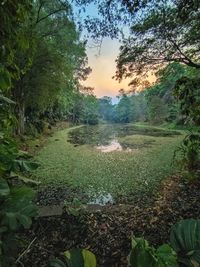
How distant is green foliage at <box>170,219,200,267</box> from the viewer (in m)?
1.96

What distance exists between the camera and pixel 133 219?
3375 mm

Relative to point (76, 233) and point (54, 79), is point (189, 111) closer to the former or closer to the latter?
point (76, 233)

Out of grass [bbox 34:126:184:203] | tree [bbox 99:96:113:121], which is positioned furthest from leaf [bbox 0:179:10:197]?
tree [bbox 99:96:113:121]

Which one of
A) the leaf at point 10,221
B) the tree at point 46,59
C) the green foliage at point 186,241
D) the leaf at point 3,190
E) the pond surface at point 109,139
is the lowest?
the pond surface at point 109,139

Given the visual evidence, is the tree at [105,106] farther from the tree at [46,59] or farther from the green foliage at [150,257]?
the green foliage at [150,257]

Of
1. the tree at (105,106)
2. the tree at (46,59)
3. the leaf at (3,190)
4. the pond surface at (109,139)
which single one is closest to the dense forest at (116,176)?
the leaf at (3,190)

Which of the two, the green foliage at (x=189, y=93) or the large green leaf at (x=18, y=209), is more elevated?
the green foliage at (x=189, y=93)

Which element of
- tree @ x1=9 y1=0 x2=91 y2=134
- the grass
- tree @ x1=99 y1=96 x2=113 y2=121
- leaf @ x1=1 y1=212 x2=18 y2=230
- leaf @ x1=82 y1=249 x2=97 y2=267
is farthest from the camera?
tree @ x1=99 y1=96 x2=113 y2=121

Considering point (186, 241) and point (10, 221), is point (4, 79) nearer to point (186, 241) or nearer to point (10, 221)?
point (10, 221)

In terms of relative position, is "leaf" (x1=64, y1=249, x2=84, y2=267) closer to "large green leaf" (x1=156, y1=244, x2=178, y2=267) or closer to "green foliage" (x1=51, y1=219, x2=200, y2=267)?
"green foliage" (x1=51, y1=219, x2=200, y2=267)

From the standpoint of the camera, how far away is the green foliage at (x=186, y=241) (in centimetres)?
196

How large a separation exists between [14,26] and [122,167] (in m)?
5.33

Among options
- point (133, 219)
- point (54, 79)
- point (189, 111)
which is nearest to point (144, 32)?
point (189, 111)

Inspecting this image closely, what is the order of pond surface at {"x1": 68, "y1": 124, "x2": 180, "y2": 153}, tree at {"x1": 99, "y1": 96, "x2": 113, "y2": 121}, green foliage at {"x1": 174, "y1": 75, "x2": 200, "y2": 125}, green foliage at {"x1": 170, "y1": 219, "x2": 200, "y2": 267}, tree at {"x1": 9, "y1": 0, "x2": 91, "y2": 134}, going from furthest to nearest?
tree at {"x1": 99, "y1": 96, "x2": 113, "y2": 121}
pond surface at {"x1": 68, "y1": 124, "x2": 180, "y2": 153}
tree at {"x1": 9, "y1": 0, "x2": 91, "y2": 134}
green foliage at {"x1": 174, "y1": 75, "x2": 200, "y2": 125}
green foliage at {"x1": 170, "y1": 219, "x2": 200, "y2": 267}
